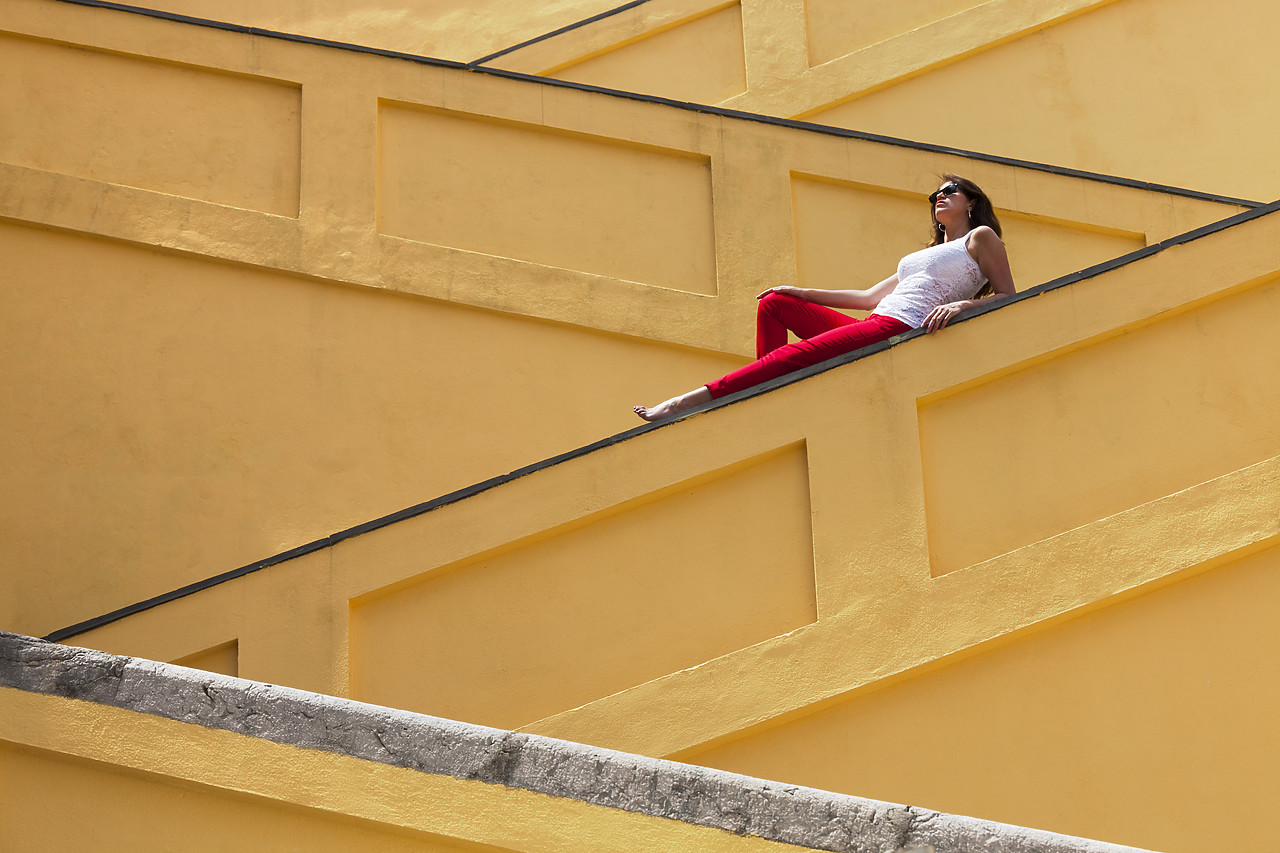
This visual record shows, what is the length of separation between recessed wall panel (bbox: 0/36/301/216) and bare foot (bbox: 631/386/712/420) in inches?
100.0

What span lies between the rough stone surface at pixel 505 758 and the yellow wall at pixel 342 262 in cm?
355

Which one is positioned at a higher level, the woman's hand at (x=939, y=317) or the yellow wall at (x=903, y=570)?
the woman's hand at (x=939, y=317)

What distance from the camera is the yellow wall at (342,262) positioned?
6770mm

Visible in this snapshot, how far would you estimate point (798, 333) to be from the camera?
18.4 ft

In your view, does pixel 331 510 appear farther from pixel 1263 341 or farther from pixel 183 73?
pixel 1263 341

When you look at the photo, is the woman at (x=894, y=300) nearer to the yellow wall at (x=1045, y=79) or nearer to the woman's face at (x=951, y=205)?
the woman's face at (x=951, y=205)

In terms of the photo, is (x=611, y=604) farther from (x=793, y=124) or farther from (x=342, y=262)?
(x=793, y=124)

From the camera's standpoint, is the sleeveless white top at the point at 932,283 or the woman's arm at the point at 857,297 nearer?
the sleeveless white top at the point at 932,283

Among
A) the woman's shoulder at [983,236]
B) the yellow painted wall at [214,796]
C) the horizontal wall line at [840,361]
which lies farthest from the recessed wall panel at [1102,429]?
the yellow painted wall at [214,796]

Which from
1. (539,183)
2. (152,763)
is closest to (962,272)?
(539,183)

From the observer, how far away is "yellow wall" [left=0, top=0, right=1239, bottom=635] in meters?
6.77

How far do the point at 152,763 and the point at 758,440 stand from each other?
7.74 ft

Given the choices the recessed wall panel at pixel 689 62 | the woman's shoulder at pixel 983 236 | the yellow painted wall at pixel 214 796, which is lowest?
the yellow painted wall at pixel 214 796

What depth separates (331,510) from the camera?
673cm
